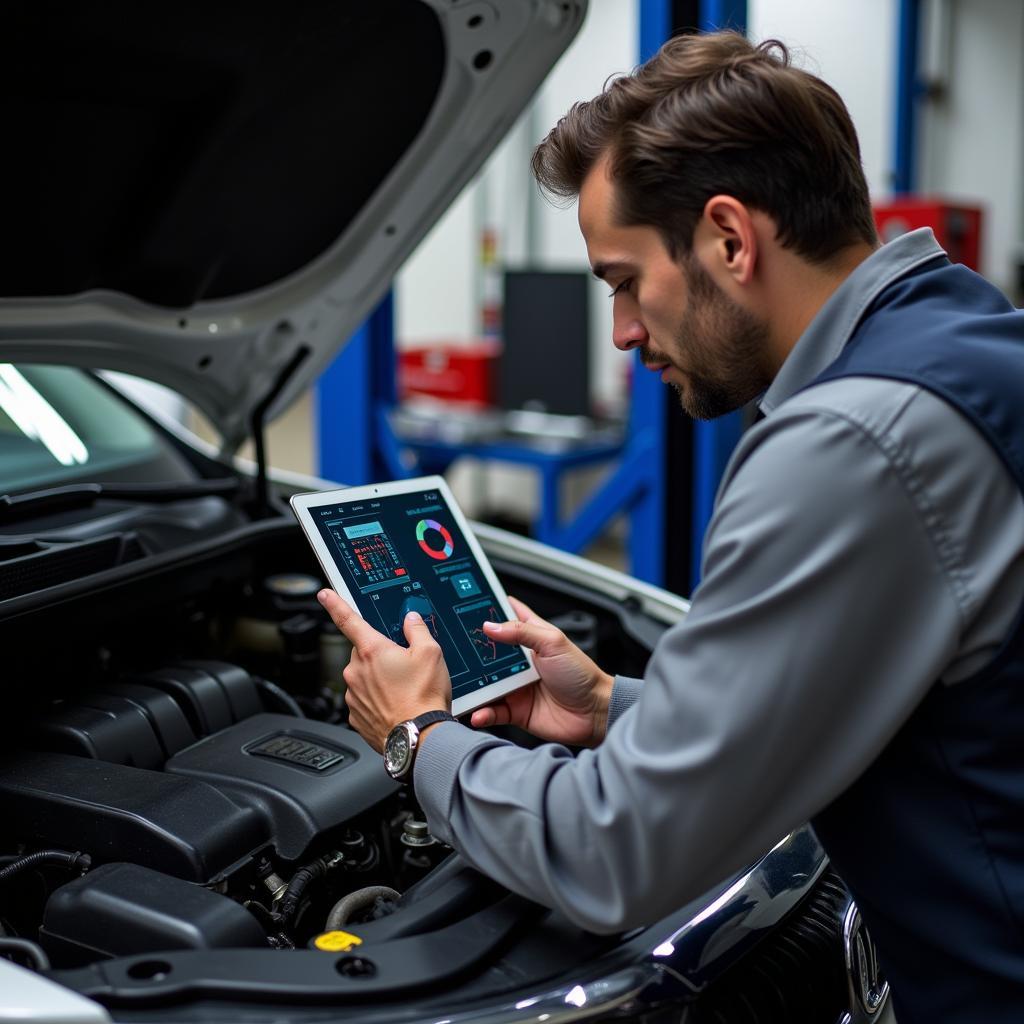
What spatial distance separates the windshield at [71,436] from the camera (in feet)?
6.09

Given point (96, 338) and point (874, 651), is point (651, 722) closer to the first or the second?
point (874, 651)

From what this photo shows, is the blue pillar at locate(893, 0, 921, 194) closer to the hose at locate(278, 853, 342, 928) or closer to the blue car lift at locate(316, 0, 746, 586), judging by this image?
the blue car lift at locate(316, 0, 746, 586)

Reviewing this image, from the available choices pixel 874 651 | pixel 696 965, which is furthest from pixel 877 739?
pixel 696 965

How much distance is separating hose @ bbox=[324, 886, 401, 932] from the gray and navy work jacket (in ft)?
1.64

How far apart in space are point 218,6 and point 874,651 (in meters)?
1.12

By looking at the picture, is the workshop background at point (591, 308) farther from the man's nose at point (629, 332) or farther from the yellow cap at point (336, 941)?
the yellow cap at point (336, 941)

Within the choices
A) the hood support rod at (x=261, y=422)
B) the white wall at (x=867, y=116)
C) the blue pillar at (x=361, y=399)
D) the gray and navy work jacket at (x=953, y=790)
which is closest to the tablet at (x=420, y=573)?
the gray and navy work jacket at (x=953, y=790)

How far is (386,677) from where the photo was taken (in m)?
1.21

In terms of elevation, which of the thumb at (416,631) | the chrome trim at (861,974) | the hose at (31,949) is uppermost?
the thumb at (416,631)

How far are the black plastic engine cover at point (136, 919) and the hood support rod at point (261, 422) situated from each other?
96cm

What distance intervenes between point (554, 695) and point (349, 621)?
317 mm

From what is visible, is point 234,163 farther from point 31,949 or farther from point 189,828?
point 31,949

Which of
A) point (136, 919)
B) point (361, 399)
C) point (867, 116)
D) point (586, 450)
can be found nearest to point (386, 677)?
point (136, 919)

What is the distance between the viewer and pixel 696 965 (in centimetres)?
111
